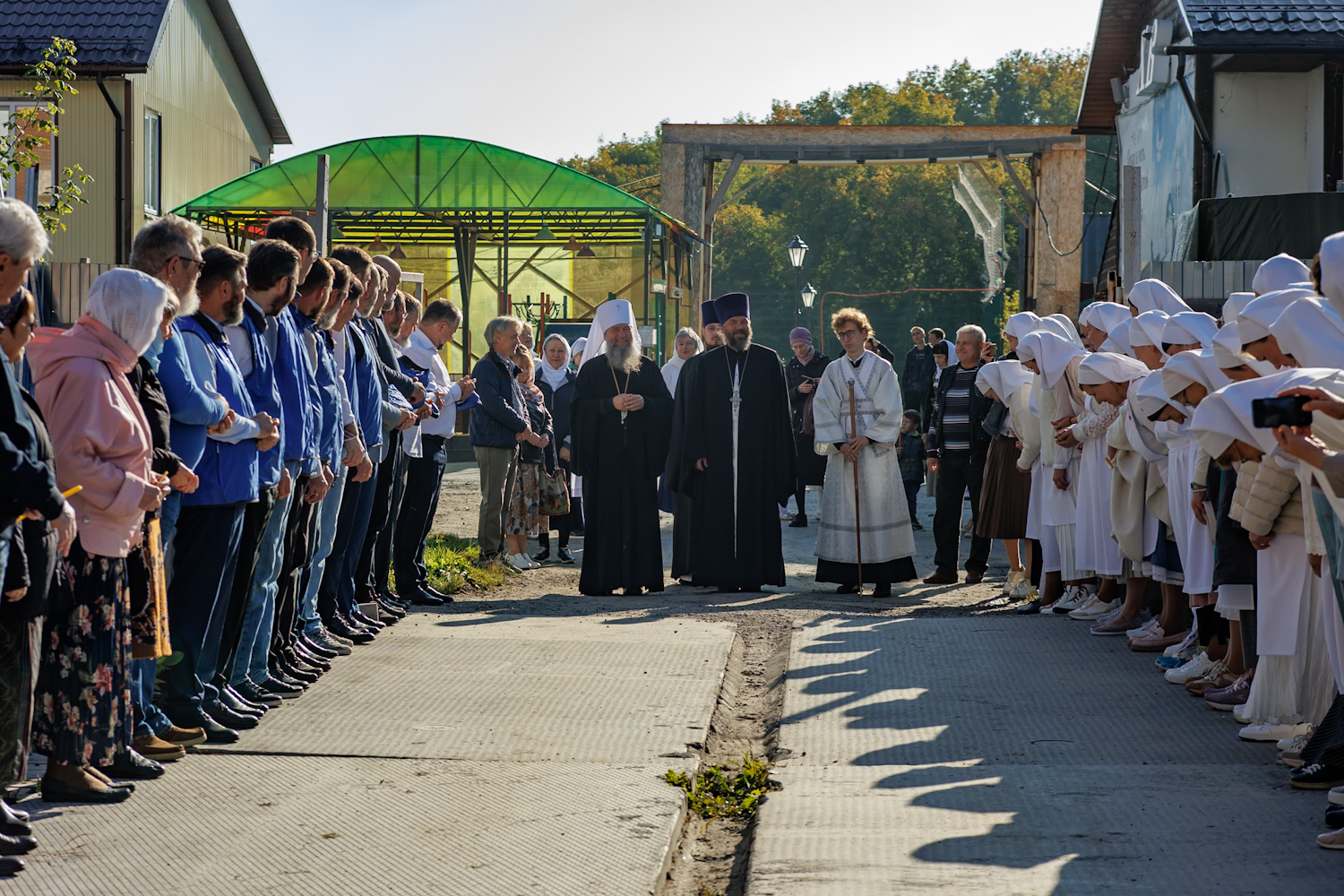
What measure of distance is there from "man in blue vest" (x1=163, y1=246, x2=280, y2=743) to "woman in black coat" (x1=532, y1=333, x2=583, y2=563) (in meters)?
6.98

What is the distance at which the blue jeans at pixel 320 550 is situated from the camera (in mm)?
6930

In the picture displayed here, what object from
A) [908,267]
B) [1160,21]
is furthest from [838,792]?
[908,267]

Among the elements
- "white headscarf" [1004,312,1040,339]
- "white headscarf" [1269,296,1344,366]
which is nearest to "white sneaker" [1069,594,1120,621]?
"white headscarf" [1004,312,1040,339]

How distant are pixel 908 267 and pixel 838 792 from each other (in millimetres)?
59450

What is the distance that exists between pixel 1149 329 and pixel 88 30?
20248 millimetres

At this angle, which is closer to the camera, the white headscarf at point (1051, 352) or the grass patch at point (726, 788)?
the grass patch at point (726, 788)

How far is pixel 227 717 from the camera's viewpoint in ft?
18.5

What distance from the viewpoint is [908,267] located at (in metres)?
63.0

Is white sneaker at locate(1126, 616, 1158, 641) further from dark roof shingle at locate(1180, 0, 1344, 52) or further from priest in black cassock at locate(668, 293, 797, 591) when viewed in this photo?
dark roof shingle at locate(1180, 0, 1344, 52)

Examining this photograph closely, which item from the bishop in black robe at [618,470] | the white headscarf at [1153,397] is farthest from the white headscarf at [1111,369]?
the bishop in black robe at [618,470]

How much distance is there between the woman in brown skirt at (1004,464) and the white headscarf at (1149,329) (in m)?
2.46

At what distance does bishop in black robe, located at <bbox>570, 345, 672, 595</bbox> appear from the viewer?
34.6ft

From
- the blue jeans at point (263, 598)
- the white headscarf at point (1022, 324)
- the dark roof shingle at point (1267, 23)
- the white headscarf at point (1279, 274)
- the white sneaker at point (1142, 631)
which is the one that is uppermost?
the dark roof shingle at point (1267, 23)

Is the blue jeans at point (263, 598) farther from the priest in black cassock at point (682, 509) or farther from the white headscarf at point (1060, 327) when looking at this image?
the white headscarf at point (1060, 327)
